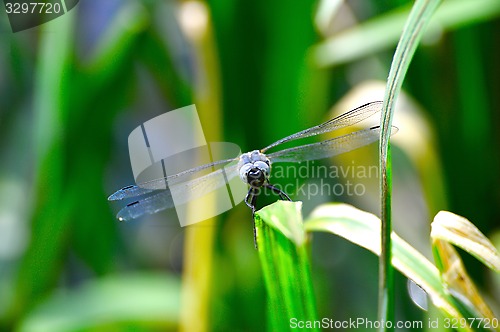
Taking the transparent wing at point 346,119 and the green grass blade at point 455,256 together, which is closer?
the green grass blade at point 455,256

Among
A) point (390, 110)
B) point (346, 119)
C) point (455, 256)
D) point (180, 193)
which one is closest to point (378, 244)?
point (455, 256)

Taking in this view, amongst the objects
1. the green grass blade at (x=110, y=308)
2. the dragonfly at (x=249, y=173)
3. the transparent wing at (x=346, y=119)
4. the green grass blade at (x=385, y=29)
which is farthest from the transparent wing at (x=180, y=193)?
the green grass blade at (x=385, y=29)

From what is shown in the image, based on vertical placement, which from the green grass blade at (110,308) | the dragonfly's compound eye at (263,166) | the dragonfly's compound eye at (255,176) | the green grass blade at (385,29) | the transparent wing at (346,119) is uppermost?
the green grass blade at (385,29)

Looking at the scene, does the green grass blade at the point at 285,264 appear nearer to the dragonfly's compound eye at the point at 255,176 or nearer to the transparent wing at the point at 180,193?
the dragonfly's compound eye at the point at 255,176

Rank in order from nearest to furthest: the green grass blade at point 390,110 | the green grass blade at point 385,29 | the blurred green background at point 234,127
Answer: the green grass blade at point 390,110 < the green grass blade at point 385,29 < the blurred green background at point 234,127

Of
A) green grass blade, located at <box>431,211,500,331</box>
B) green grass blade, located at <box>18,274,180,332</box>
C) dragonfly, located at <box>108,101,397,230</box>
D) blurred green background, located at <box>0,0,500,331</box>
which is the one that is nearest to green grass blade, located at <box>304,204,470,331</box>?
green grass blade, located at <box>431,211,500,331</box>

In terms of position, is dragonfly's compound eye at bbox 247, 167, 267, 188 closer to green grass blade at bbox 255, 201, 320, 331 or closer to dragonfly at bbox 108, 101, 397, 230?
dragonfly at bbox 108, 101, 397, 230
